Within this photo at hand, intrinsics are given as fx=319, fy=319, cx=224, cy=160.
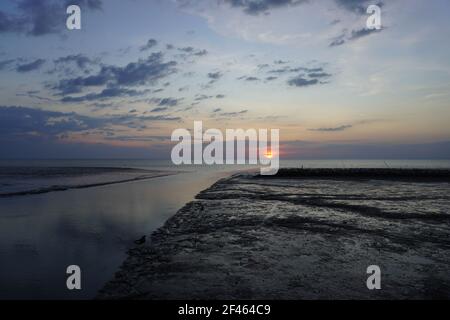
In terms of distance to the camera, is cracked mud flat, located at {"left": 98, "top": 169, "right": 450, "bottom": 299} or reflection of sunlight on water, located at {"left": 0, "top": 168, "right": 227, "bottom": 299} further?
reflection of sunlight on water, located at {"left": 0, "top": 168, "right": 227, "bottom": 299}

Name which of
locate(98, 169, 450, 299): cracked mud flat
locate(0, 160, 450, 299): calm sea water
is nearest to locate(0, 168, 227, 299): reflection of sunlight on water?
locate(0, 160, 450, 299): calm sea water

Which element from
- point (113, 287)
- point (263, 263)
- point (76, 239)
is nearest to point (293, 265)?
point (263, 263)

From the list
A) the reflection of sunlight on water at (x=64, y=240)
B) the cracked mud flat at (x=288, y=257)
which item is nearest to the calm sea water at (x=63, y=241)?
the reflection of sunlight on water at (x=64, y=240)

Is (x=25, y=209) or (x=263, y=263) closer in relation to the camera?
(x=263, y=263)

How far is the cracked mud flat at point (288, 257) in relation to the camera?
6766 mm

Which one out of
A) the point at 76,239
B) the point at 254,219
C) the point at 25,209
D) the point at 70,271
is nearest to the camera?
the point at 70,271

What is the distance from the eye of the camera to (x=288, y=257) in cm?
923

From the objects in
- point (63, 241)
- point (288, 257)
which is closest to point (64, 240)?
point (63, 241)

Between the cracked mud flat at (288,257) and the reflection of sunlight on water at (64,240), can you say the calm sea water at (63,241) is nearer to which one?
the reflection of sunlight on water at (64,240)

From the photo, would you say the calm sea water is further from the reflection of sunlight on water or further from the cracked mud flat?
the cracked mud flat

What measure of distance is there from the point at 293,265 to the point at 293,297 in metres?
2.13

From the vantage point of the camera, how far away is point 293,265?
850 centimetres

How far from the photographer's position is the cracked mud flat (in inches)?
266
